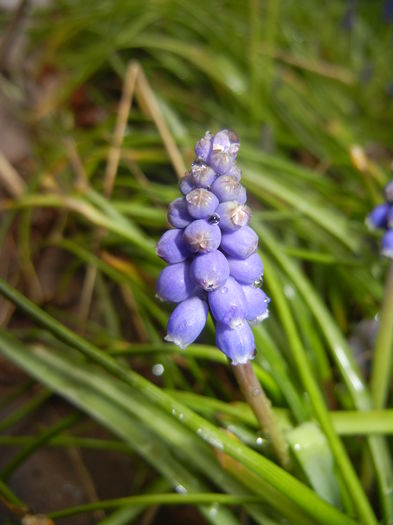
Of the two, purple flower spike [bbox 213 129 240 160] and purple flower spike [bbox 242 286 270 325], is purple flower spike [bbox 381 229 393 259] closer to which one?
purple flower spike [bbox 242 286 270 325]

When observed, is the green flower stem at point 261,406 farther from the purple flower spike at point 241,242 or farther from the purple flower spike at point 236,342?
the purple flower spike at point 241,242

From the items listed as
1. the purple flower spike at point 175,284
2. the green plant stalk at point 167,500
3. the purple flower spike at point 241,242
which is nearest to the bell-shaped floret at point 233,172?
the purple flower spike at point 241,242

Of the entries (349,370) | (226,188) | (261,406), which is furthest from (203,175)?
(349,370)

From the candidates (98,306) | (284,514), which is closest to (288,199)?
(98,306)

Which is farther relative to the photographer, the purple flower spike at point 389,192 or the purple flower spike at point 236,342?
the purple flower spike at point 389,192

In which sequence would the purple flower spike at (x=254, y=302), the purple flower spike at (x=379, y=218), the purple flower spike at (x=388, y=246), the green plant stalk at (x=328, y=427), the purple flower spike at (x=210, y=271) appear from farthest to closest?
the purple flower spike at (x=379, y=218), the purple flower spike at (x=388, y=246), the green plant stalk at (x=328, y=427), the purple flower spike at (x=254, y=302), the purple flower spike at (x=210, y=271)

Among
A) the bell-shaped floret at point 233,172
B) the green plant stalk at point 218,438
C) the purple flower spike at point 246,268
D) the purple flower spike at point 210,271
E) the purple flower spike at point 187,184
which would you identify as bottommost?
the green plant stalk at point 218,438

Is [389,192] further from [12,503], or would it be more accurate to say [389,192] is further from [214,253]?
[12,503]
